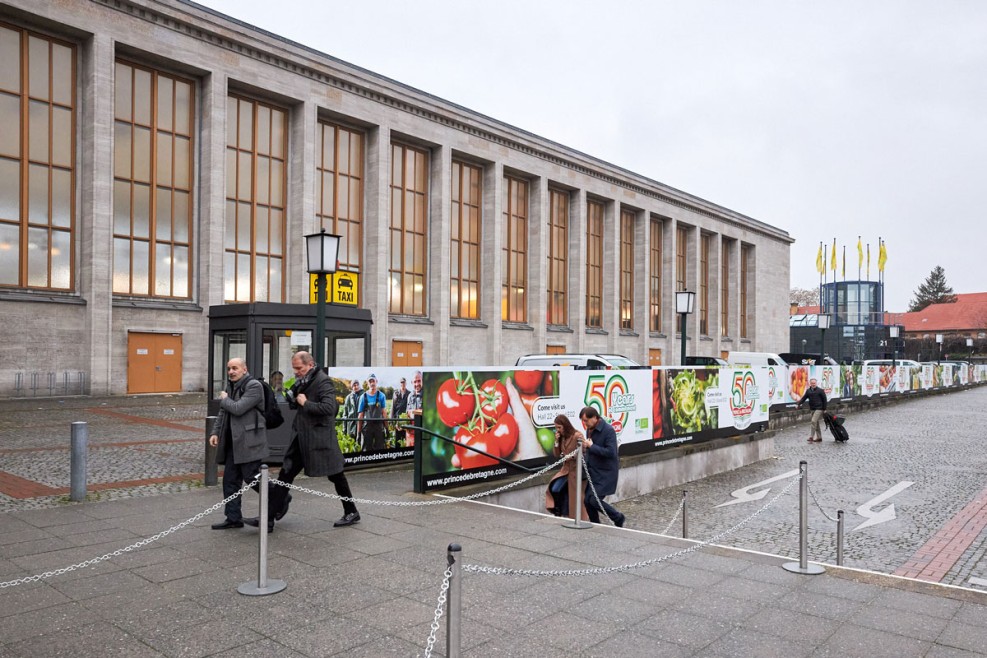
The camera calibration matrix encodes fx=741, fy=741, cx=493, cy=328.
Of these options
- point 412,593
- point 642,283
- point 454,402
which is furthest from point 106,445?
point 642,283

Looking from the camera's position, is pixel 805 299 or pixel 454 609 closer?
pixel 454 609

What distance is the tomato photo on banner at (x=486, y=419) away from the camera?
33.2ft

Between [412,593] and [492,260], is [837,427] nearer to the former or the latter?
[412,593]

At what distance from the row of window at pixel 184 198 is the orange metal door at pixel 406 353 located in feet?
6.18

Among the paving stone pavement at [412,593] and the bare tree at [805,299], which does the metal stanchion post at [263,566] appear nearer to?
the paving stone pavement at [412,593]

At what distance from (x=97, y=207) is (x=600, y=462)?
79.0 ft

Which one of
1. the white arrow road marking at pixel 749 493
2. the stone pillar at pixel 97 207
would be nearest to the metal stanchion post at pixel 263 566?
the white arrow road marking at pixel 749 493

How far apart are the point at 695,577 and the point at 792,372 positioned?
23258 millimetres

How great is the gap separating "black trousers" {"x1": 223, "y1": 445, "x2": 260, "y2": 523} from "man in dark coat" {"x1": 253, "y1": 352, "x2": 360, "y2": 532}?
0.23 meters

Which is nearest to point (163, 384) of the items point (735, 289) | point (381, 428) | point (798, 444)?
point (381, 428)

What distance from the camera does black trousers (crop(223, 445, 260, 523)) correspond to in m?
7.61

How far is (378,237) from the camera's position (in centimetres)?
3653

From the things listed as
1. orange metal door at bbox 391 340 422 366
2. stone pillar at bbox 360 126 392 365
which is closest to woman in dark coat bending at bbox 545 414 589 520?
stone pillar at bbox 360 126 392 365

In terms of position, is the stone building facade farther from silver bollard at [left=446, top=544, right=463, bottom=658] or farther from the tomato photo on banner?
silver bollard at [left=446, top=544, right=463, bottom=658]
